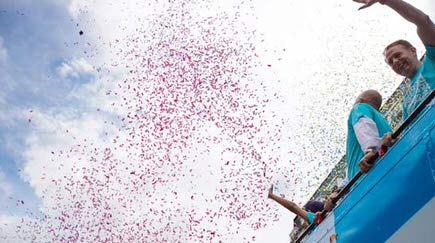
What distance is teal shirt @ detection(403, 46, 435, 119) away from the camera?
2.93 metres

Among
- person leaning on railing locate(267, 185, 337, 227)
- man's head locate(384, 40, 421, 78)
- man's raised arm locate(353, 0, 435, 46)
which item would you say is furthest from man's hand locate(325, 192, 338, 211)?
person leaning on railing locate(267, 185, 337, 227)

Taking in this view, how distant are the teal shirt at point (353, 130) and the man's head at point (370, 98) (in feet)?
0.54

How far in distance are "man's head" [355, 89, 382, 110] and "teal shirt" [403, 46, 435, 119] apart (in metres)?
0.46

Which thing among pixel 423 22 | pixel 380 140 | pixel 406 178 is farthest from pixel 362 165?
pixel 423 22

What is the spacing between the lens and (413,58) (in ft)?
10.7

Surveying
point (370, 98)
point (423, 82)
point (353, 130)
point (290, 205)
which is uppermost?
point (423, 82)

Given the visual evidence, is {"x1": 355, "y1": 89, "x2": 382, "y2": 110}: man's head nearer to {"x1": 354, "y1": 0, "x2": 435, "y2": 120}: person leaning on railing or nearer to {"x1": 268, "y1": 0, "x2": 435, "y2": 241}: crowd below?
{"x1": 268, "y1": 0, "x2": 435, "y2": 241}: crowd below

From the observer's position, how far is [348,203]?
Result: 306 cm

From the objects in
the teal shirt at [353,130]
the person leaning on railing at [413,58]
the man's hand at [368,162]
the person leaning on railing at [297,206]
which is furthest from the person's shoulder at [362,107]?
the person leaning on railing at [297,206]

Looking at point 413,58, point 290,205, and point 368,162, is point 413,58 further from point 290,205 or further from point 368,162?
point 290,205

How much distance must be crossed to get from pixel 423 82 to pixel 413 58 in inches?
14.6

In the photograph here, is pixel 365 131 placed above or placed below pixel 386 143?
below

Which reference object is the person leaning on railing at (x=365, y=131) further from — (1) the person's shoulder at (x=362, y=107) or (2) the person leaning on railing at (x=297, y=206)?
(2) the person leaning on railing at (x=297, y=206)

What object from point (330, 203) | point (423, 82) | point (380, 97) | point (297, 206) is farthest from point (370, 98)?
point (297, 206)
